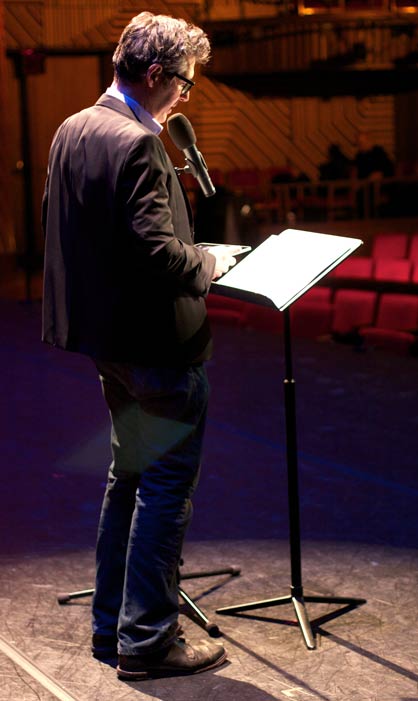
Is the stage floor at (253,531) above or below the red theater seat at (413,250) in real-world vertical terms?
above

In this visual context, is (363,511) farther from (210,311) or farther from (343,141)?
(343,141)

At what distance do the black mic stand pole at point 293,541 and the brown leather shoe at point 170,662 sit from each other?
28 centimetres

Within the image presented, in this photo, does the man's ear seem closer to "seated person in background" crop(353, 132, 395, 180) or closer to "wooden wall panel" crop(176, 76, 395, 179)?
"seated person in background" crop(353, 132, 395, 180)

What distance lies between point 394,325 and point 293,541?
4134mm

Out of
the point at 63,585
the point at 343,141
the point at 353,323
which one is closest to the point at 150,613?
the point at 63,585

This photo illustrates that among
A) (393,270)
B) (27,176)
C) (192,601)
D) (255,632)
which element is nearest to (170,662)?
(255,632)

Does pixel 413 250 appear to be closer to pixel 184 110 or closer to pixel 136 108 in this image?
pixel 184 110

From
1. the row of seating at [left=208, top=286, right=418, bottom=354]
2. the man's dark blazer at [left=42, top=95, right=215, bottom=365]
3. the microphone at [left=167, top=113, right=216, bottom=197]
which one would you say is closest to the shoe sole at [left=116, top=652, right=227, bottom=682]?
the man's dark blazer at [left=42, top=95, right=215, bottom=365]

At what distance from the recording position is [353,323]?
696 cm

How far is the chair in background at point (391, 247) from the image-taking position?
890 centimetres

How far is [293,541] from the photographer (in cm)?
277

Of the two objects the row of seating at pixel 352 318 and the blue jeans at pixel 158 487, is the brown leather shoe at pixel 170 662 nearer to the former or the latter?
the blue jeans at pixel 158 487

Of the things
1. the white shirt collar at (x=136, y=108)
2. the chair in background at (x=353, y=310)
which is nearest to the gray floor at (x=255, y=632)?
the white shirt collar at (x=136, y=108)

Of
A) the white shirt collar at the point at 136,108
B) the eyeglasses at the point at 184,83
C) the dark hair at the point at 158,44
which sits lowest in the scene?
the white shirt collar at the point at 136,108
